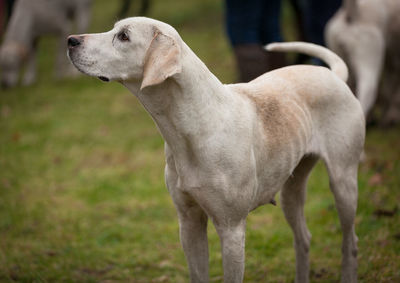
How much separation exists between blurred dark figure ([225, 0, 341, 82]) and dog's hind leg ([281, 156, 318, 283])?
2.48 m

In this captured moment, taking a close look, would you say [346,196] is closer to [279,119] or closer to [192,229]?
[279,119]

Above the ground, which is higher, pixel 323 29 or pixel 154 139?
pixel 323 29

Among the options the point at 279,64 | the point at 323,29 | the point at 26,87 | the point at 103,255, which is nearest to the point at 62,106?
the point at 26,87

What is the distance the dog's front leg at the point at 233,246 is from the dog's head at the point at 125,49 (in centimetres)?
78

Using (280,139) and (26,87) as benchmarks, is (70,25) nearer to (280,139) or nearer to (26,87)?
(26,87)

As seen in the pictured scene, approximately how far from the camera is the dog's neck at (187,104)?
2.39 metres

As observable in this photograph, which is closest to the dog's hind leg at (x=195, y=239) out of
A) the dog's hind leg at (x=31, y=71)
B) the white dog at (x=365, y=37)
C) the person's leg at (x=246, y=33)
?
the white dog at (x=365, y=37)

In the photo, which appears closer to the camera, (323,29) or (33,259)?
(33,259)

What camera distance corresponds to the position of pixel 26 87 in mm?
9211

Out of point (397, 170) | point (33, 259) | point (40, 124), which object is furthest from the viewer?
point (40, 124)

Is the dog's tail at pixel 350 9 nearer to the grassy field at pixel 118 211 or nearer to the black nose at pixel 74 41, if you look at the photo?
the grassy field at pixel 118 211

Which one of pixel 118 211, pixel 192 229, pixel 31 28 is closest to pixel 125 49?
pixel 192 229

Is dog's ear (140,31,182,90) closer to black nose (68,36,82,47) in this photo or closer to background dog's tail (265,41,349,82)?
black nose (68,36,82,47)

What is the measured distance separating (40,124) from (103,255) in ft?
11.9
